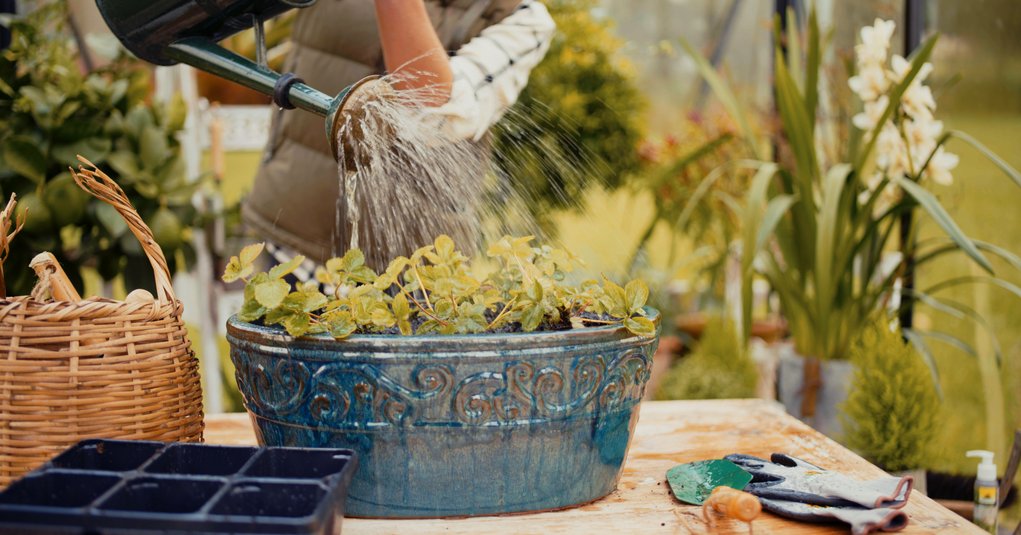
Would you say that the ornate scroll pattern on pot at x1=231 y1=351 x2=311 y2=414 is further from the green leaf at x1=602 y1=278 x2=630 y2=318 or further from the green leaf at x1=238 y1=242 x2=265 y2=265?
the green leaf at x1=602 y1=278 x2=630 y2=318

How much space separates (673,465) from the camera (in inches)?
40.2

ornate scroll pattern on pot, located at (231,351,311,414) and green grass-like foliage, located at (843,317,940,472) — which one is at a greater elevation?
ornate scroll pattern on pot, located at (231,351,311,414)

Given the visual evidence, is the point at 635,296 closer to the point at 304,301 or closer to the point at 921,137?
the point at 304,301

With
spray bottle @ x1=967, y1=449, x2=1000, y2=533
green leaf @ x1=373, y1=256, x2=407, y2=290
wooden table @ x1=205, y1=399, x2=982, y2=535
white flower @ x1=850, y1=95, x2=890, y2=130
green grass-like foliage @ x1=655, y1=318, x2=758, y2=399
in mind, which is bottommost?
green grass-like foliage @ x1=655, y1=318, x2=758, y2=399

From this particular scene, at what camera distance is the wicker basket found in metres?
0.80

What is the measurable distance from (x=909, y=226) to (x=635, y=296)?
1423 millimetres

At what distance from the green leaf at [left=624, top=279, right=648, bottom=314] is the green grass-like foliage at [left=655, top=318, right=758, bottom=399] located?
64.4 inches

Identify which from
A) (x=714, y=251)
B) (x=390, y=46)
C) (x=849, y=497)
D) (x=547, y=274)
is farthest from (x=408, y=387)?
(x=714, y=251)

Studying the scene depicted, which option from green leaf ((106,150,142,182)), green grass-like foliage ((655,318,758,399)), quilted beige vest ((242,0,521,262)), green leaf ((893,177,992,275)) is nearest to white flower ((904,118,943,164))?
green leaf ((893,177,992,275))

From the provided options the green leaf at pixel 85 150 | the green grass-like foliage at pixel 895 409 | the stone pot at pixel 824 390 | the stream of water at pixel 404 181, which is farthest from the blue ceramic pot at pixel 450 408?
the stone pot at pixel 824 390

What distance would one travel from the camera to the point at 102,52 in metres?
2.05

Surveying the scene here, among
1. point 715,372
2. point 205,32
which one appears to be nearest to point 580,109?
point 715,372

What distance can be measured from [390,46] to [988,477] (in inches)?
35.5

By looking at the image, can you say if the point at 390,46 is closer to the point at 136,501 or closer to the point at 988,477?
the point at 136,501
